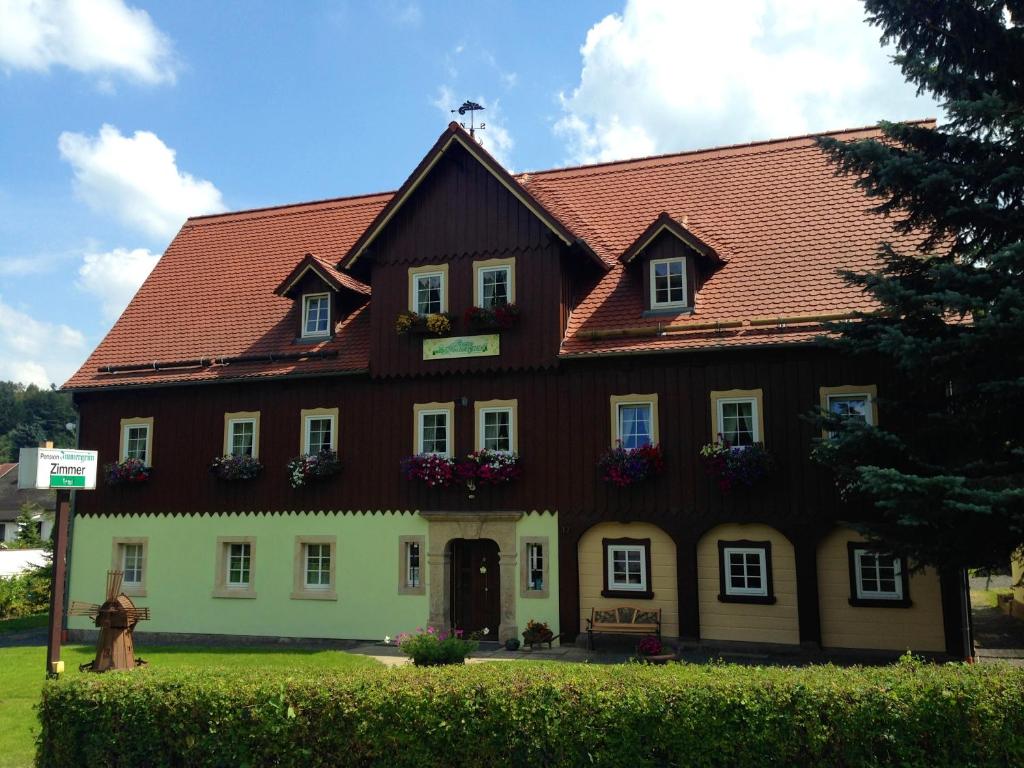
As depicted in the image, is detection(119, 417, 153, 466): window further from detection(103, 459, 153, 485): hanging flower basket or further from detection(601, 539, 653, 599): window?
detection(601, 539, 653, 599): window

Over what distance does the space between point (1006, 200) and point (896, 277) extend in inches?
71.5

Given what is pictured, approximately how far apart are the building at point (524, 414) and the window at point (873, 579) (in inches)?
1.6

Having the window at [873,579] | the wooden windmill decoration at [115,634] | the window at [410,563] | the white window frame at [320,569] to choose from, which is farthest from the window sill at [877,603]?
the wooden windmill decoration at [115,634]

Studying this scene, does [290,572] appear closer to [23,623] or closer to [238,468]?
[238,468]

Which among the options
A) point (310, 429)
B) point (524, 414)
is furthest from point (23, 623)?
point (524, 414)

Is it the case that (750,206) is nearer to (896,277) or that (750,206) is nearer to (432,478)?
(896,277)

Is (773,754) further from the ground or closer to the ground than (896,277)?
closer to the ground

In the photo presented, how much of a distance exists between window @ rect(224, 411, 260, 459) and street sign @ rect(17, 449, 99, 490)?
386 inches

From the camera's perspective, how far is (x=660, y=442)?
1838cm

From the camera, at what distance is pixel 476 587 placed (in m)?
19.8

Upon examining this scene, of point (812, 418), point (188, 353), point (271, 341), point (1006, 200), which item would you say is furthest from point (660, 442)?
point (188, 353)

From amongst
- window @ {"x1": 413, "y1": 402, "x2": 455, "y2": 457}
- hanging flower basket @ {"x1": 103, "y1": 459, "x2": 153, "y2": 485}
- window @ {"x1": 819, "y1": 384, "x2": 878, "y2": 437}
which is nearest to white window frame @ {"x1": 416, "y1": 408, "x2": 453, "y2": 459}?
window @ {"x1": 413, "y1": 402, "x2": 455, "y2": 457}

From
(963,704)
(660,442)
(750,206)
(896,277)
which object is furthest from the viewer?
(750,206)

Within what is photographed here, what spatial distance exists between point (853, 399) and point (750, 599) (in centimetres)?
436
